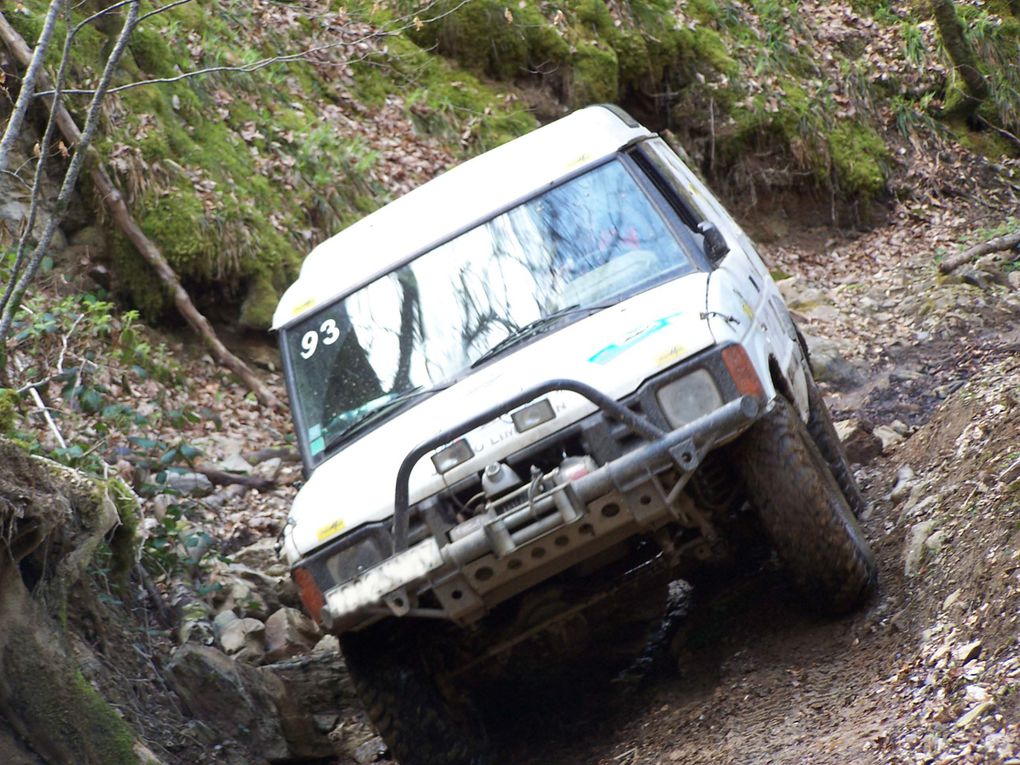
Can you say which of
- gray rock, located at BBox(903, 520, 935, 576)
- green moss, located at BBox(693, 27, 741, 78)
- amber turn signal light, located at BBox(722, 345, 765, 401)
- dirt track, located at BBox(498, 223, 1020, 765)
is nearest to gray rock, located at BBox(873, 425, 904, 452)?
dirt track, located at BBox(498, 223, 1020, 765)

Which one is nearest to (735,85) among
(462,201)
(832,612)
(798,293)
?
(798,293)

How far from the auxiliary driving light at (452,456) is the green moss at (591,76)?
Answer: 9.70 metres

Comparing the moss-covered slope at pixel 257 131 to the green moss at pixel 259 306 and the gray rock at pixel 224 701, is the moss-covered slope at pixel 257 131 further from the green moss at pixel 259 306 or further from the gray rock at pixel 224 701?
the gray rock at pixel 224 701

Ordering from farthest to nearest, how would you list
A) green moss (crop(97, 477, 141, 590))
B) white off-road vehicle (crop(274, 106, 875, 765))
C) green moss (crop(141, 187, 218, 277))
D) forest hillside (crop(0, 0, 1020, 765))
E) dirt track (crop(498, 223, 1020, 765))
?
green moss (crop(141, 187, 218, 277)) → green moss (crop(97, 477, 141, 590)) → forest hillside (crop(0, 0, 1020, 765)) → white off-road vehicle (crop(274, 106, 875, 765)) → dirt track (crop(498, 223, 1020, 765))

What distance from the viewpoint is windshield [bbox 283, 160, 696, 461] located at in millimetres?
5199

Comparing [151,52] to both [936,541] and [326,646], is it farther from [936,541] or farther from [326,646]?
[936,541]

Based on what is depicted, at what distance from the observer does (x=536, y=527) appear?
4254 mm

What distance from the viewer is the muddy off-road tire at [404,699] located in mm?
4789

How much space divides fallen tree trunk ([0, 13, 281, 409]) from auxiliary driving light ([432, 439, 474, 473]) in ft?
18.1

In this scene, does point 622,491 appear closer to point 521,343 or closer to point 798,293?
point 521,343

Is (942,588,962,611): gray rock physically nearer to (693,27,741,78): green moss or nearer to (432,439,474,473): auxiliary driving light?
(432,439,474,473): auxiliary driving light

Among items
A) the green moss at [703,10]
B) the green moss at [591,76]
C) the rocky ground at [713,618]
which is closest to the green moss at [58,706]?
the rocky ground at [713,618]

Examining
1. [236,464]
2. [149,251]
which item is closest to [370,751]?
[236,464]

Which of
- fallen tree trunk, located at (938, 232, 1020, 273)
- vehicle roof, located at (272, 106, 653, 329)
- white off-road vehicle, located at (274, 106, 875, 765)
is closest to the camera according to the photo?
white off-road vehicle, located at (274, 106, 875, 765)
